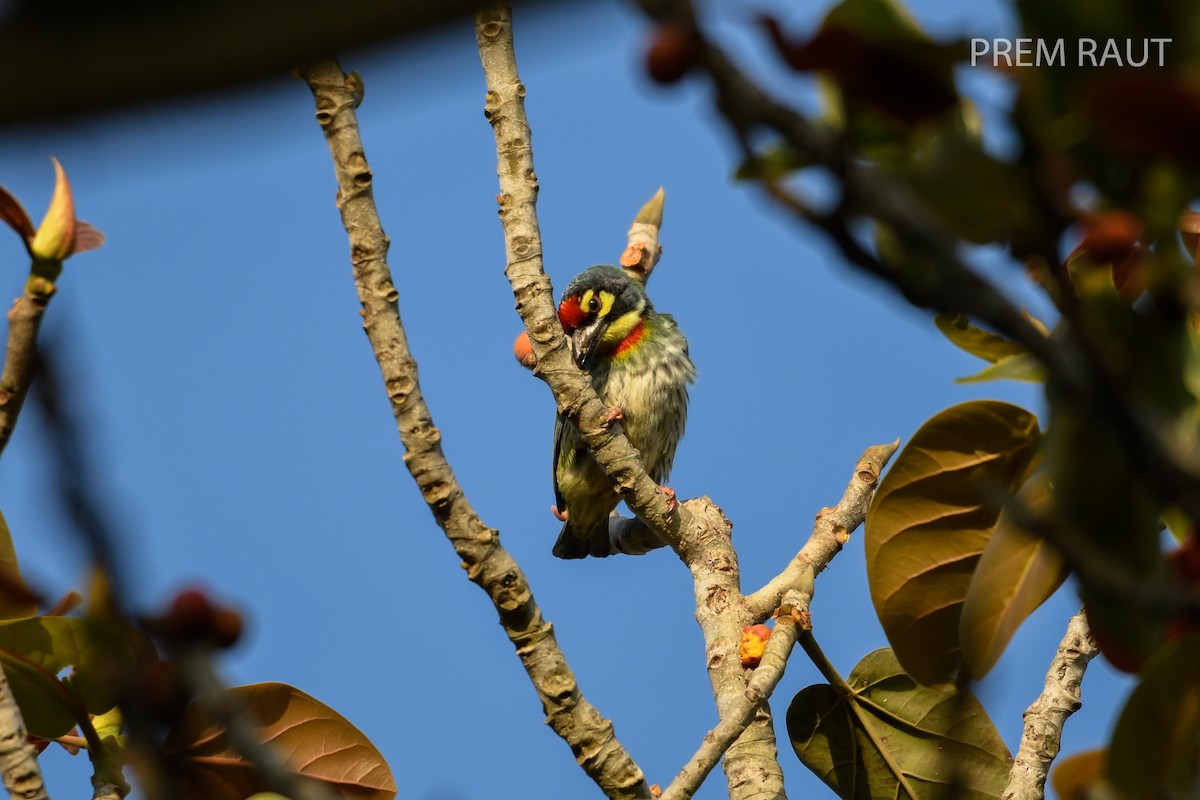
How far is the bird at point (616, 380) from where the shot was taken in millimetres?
5930

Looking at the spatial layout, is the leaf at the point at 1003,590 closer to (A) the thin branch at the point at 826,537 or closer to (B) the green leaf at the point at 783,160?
(B) the green leaf at the point at 783,160

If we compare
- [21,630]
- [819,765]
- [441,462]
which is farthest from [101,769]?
[819,765]

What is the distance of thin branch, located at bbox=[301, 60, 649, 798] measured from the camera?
210cm

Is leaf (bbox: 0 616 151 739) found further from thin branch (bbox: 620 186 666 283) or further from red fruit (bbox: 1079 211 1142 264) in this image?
thin branch (bbox: 620 186 666 283)

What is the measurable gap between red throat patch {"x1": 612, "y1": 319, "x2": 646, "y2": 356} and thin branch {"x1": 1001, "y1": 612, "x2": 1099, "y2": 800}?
3.40 meters

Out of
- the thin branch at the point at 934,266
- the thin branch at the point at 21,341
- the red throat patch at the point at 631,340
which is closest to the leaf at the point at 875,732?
the thin branch at the point at 21,341

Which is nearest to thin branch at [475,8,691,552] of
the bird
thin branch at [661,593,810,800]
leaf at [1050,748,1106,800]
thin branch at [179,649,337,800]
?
thin branch at [661,593,810,800]

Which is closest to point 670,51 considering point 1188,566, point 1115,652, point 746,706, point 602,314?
point 1188,566

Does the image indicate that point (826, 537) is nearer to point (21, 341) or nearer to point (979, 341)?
point (979, 341)

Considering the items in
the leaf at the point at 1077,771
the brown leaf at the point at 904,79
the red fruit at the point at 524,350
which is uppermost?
the red fruit at the point at 524,350

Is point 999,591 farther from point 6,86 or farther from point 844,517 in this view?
point 844,517

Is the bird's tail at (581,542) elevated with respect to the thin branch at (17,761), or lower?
elevated

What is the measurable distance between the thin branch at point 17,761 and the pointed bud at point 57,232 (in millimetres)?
660

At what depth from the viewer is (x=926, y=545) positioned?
1.72 m
